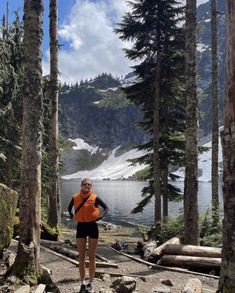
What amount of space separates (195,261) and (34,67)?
689 cm

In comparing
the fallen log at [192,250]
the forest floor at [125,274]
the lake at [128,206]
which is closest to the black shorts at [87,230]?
the forest floor at [125,274]

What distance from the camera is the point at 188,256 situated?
11758 mm

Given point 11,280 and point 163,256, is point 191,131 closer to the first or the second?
point 163,256

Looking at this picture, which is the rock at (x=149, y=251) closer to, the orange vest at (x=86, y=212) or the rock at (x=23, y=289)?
the orange vest at (x=86, y=212)

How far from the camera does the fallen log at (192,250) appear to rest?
11.5 meters

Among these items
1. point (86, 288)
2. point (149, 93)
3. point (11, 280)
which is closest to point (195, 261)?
point (86, 288)

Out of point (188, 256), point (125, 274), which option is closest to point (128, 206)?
point (188, 256)

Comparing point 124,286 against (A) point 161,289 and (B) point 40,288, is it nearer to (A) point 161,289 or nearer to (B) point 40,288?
(A) point 161,289

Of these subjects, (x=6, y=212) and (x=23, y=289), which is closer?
(x=23, y=289)

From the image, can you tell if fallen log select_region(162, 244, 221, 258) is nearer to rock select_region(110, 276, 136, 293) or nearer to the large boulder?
rock select_region(110, 276, 136, 293)

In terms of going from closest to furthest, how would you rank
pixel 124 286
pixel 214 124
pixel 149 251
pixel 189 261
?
pixel 124 286 < pixel 189 261 < pixel 149 251 < pixel 214 124

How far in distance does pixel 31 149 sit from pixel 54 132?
8.89 meters

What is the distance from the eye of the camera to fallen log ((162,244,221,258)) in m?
11.5

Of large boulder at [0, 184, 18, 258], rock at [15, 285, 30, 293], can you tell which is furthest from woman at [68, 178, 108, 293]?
→ large boulder at [0, 184, 18, 258]
